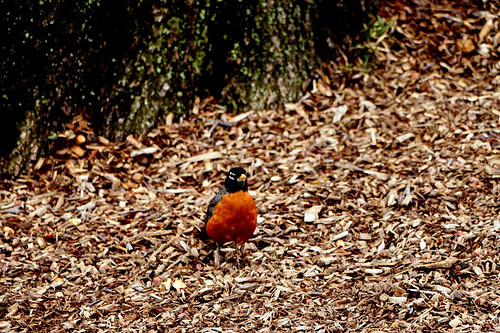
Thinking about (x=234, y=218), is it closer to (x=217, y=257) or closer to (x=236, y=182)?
(x=236, y=182)

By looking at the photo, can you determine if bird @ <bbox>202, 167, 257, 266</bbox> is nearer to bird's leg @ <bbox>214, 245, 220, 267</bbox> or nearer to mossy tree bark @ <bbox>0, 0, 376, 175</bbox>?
bird's leg @ <bbox>214, 245, 220, 267</bbox>

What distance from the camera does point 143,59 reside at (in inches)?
228

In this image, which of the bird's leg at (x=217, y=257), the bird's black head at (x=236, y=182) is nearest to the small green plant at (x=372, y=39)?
the bird's black head at (x=236, y=182)

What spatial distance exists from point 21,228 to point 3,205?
388 millimetres

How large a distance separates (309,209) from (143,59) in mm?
2258

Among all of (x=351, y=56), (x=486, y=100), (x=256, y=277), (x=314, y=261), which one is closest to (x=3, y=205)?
(x=256, y=277)

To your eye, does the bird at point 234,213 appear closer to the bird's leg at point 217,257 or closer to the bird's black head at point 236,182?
the bird's black head at point 236,182

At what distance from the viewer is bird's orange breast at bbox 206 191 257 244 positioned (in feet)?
14.5

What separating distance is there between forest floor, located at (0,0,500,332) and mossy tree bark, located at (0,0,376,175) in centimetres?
20

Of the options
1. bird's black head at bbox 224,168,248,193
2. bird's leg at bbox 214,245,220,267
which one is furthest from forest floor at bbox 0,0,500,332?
bird's black head at bbox 224,168,248,193

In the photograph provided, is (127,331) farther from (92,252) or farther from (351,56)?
(351,56)

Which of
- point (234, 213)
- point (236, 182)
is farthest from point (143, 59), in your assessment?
point (234, 213)

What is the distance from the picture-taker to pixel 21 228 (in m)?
4.88

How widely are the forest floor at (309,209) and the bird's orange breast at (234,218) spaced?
0.22 meters
